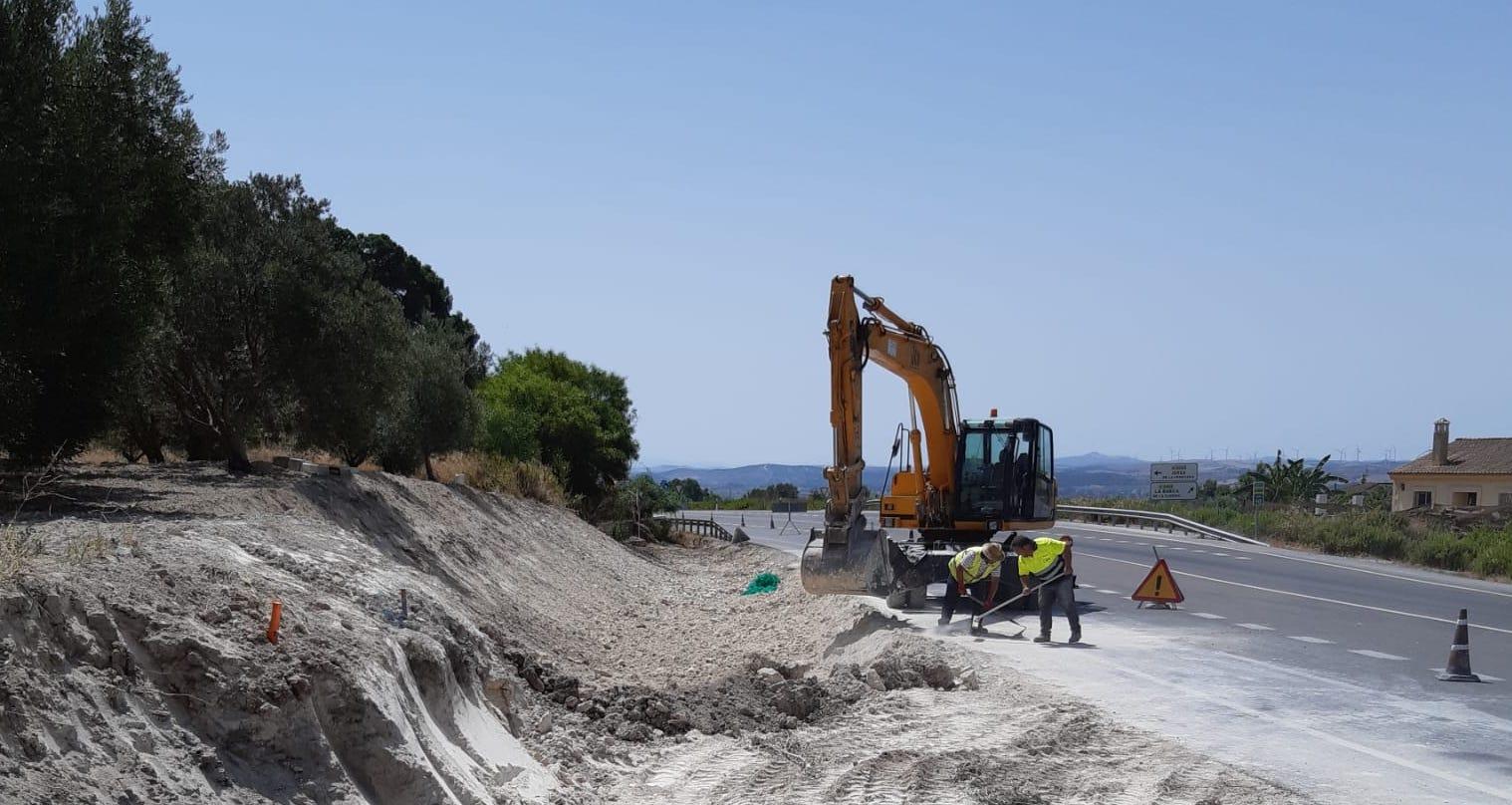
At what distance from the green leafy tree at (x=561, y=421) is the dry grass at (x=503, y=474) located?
1726mm

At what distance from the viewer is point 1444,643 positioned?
15.7 m

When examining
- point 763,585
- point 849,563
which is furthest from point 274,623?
point 763,585

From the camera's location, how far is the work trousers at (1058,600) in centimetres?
1504

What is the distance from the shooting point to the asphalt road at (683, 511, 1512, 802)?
8.88 m

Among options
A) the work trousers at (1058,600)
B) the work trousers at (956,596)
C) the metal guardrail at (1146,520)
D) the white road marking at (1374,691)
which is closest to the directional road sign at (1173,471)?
the metal guardrail at (1146,520)

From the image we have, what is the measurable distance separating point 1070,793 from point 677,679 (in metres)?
6.79

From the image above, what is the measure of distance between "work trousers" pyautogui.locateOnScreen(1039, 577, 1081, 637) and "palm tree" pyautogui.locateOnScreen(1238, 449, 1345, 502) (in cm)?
5830

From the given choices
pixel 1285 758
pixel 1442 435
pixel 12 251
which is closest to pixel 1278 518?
pixel 1442 435

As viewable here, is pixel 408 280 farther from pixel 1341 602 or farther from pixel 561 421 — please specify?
pixel 1341 602

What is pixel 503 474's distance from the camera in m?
32.7

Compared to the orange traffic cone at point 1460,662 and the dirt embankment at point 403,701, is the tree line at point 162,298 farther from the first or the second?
the orange traffic cone at point 1460,662

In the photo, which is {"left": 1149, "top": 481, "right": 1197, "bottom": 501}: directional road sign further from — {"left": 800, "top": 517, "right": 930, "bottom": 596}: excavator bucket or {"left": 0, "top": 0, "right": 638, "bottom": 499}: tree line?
{"left": 800, "top": 517, "right": 930, "bottom": 596}: excavator bucket

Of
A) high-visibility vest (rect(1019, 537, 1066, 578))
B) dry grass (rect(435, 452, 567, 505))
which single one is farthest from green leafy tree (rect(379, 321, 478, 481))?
high-visibility vest (rect(1019, 537, 1066, 578))

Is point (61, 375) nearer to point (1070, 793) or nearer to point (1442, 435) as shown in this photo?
point (1070, 793)
